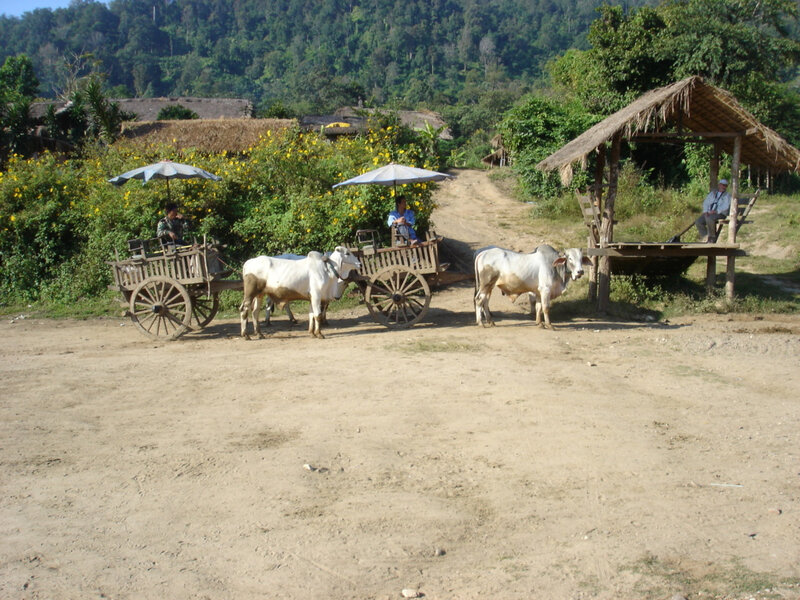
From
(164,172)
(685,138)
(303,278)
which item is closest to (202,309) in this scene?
(164,172)

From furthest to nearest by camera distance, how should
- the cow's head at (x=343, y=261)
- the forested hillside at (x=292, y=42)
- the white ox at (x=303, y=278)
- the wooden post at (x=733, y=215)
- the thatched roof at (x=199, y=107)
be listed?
1. the forested hillside at (x=292, y=42)
2. the thatched roof at (x=199, y=107)
3. the wooden post at (x=733, y=215)
4. the cow's head at (x=343, y=261)
5. the white ox at (x=303, y=278)

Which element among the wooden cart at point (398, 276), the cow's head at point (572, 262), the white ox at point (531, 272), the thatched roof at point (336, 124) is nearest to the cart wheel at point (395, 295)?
the wooden cart at point (398, 276)

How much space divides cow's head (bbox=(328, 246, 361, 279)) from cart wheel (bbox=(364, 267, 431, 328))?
0.42m

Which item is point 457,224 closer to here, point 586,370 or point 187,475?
point 586,370

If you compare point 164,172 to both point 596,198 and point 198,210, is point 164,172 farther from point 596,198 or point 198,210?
point 596,198

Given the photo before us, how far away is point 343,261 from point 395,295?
0.96 m

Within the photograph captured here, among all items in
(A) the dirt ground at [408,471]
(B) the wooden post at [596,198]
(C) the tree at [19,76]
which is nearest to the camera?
(A) the dirt ground at [408,471]

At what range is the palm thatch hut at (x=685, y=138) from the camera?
11734 millimetres

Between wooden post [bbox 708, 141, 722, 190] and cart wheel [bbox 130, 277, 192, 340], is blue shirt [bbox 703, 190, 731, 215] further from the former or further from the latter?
cart wheel [bbox 130, 277, 192, 340]

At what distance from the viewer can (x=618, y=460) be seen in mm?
6273

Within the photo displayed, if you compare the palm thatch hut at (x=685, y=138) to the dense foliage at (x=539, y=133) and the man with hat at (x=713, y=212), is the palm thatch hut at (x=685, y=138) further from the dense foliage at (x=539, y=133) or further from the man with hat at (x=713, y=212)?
the dense foliage at (x=539, y=133)

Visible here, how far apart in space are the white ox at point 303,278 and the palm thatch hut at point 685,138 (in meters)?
3.90

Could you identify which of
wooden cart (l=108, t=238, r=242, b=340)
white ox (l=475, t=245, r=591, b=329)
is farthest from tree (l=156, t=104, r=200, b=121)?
white ox (l=475, t=245, r=591, b=329)

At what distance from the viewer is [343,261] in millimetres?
11164
